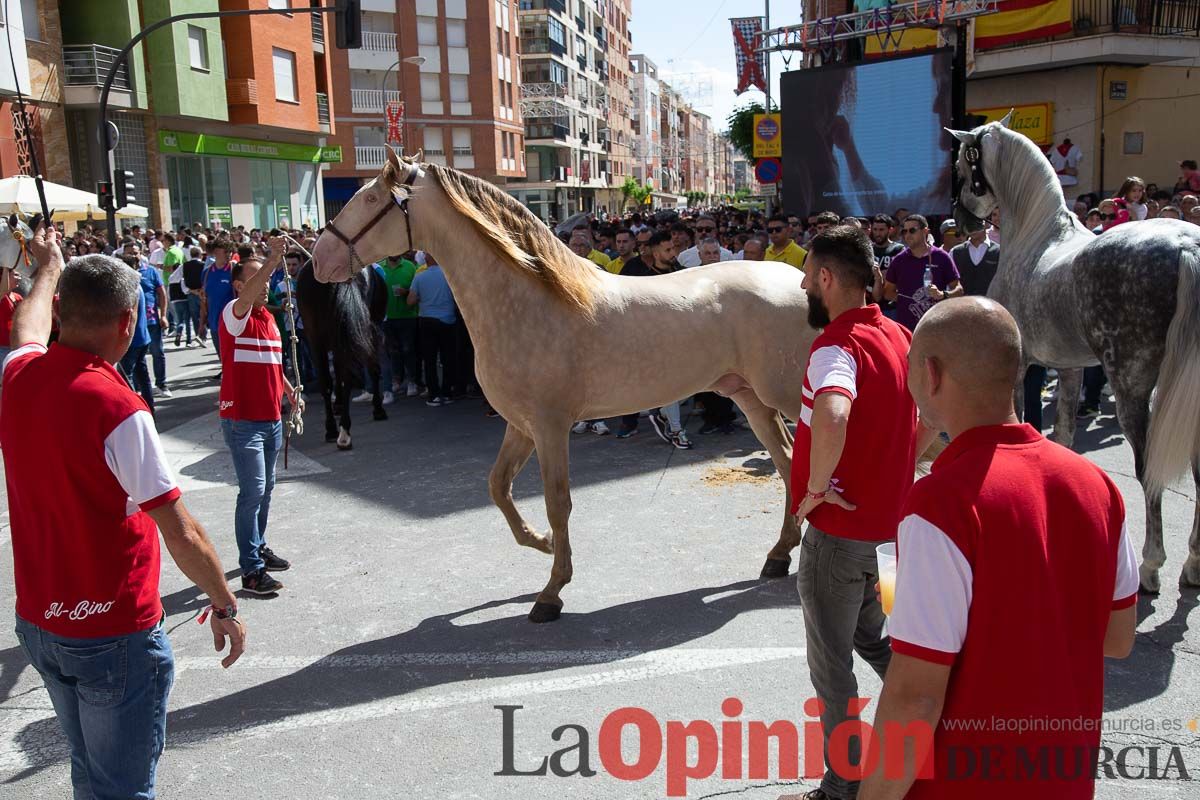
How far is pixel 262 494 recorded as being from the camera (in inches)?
219

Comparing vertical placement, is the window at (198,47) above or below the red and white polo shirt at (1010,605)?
above

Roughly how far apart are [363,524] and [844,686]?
182 inches

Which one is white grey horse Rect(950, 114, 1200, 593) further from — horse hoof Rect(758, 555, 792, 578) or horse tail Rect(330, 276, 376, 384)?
horse tail Rect(330, 276, 376, 384)

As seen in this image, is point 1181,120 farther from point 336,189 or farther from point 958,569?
point 336,189

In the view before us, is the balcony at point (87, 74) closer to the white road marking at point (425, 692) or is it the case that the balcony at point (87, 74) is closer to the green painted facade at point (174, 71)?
the green painted facade at point (174, 71)

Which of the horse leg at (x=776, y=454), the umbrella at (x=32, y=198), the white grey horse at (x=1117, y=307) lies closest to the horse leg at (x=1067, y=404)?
the white grey horse at (x=1117, y=307)

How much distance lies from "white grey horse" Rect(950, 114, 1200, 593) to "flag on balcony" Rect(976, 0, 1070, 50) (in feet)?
54.1

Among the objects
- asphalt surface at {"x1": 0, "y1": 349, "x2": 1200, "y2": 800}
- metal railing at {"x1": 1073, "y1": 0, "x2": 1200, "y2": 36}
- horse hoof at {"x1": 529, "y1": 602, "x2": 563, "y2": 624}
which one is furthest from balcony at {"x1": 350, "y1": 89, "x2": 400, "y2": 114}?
horse hoof at {"x1": 529, "y1": 602, "x2": 563, "y2": 624}

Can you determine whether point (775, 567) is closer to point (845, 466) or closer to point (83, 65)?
point (845, 466)

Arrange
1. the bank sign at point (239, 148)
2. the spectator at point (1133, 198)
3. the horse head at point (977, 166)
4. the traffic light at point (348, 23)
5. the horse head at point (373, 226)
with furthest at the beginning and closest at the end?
the bank sign at point (239, 148) < the traffic light at point (348, 23) < the spectator at point (1133, 198) < the horse head at point (977, 166) < the horse head at point (373, 226)

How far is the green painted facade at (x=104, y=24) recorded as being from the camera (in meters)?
27.1

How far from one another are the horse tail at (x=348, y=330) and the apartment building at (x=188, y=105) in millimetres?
16527

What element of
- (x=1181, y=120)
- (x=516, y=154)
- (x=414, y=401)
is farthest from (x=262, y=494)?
(x=516, y=154)

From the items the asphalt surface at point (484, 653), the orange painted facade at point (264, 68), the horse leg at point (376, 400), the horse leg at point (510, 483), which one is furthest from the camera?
the orange painted facade at point (264, 68)
